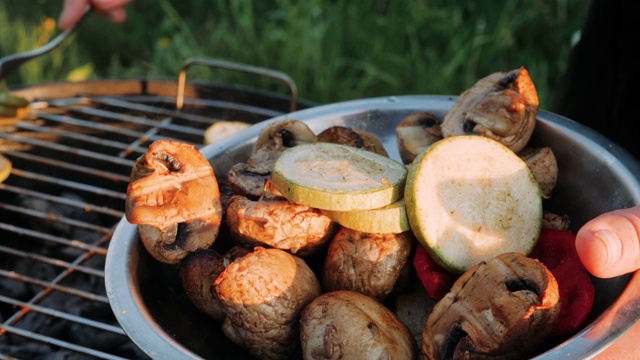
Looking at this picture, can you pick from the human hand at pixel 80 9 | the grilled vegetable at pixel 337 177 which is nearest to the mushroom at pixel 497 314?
the grilled vegetable at pixel 337 177

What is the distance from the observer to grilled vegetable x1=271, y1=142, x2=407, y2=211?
5.87ft

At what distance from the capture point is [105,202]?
338cm

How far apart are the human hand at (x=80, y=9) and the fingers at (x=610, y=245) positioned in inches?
103

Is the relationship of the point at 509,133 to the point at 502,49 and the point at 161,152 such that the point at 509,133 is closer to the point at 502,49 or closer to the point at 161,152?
the point at 161,152

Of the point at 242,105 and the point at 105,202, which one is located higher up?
the point at 242,105

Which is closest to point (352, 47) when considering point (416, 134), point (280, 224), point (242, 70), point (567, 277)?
point (242, 70)

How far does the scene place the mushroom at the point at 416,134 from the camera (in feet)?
7.40

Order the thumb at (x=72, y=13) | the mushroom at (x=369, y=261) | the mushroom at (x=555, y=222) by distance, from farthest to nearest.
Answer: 1. the thumb at (x=72, y=13)
2. the mushroom at (x=555, y=222)
3. the mushroom at (x=369, y=261)

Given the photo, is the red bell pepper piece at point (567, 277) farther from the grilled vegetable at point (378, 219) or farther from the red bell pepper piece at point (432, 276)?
the grilled vegetable at point (378, 219)

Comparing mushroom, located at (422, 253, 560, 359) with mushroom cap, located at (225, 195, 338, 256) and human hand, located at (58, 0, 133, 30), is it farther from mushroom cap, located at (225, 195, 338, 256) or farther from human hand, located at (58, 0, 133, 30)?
human hand, located at (58, 0, 133, 30)

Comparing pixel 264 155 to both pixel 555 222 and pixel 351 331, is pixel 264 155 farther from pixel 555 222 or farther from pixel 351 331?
pixel 555 222

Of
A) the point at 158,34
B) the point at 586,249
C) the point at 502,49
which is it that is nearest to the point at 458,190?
the point at 586,249

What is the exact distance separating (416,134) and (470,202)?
0.48 metres

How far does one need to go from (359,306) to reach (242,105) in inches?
91.3
